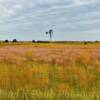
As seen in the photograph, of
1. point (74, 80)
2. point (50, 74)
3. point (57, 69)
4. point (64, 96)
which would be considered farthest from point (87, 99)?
point (57, 69)

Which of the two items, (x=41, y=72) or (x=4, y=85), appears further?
(x=41, y=72)

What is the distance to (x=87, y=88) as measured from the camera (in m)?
16.6

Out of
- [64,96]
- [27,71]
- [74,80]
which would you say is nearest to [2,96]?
[64,96]

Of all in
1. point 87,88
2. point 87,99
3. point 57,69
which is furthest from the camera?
point 57,69

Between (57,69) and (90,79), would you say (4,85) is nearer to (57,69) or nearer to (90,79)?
(90,79)

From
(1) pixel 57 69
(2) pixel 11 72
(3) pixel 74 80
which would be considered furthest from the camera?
(1) pixel 57 69

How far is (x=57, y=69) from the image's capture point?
71.2ft

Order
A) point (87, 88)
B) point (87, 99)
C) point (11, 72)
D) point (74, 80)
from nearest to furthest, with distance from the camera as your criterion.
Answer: point (87, 99)
point (87, 88)
point (74, 80)
point (11, 72)

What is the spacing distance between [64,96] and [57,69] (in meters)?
10.4

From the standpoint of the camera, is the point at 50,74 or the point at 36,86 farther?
the point at 50,74

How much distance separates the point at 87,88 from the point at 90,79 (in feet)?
6.33

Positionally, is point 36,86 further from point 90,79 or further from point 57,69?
point 57,69

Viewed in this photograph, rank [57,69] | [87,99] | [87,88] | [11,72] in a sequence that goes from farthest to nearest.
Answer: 1. [57,69]
2. [11,72]
3. [87,88]
4. [87,99]

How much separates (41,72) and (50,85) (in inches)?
117
